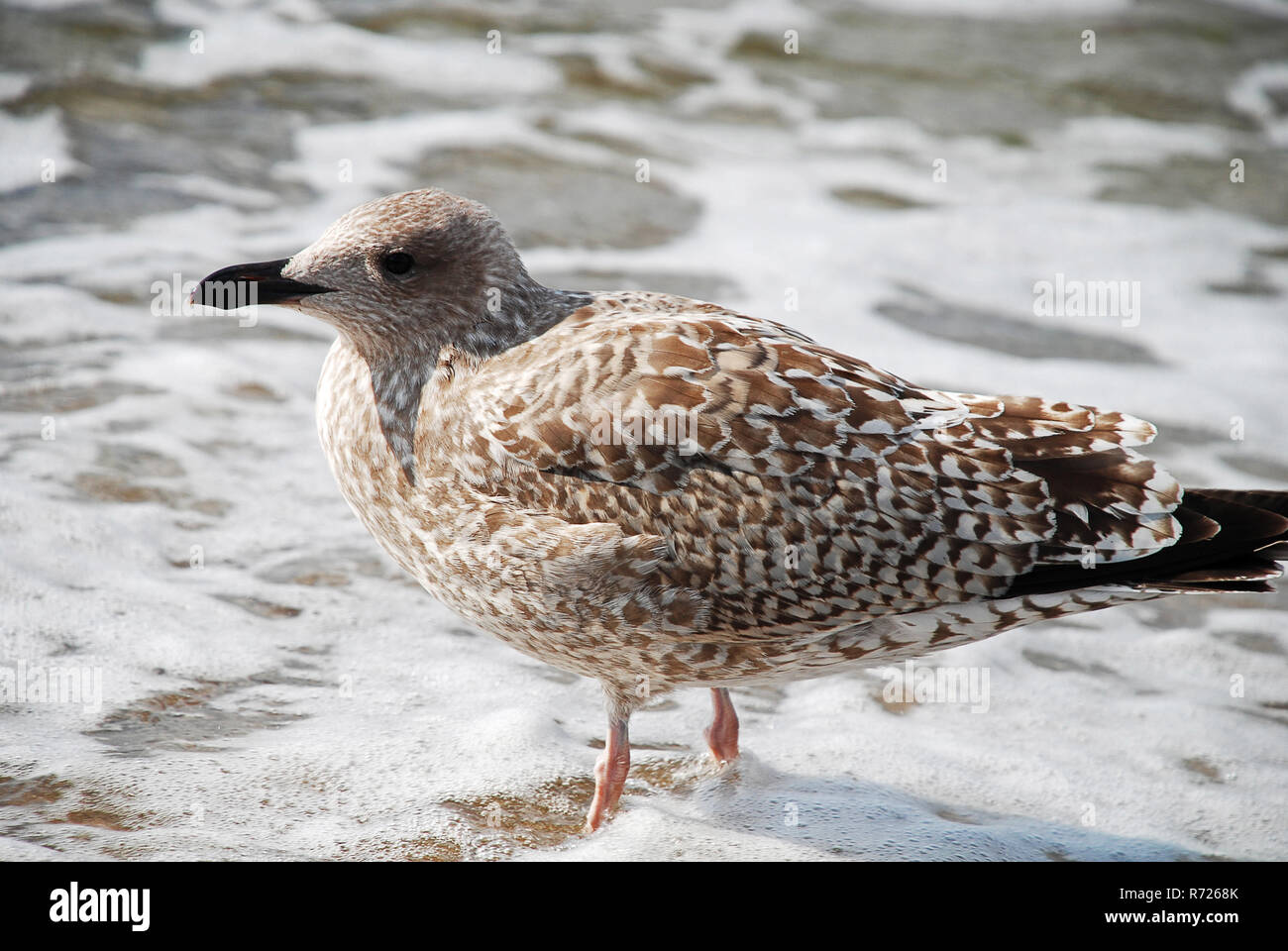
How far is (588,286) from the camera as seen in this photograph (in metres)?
8.16

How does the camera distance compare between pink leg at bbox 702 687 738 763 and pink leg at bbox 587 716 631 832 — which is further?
pink leg at bbox 702 687 738 763

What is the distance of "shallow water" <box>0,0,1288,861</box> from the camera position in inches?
182

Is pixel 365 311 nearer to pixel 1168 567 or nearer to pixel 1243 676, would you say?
pixel 1168 567

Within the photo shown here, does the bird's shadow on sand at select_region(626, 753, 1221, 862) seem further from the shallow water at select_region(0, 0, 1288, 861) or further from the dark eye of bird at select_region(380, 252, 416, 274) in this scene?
the dark eye of bird at select_region(380, 252, 416, 274)

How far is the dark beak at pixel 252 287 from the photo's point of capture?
14.0 feet

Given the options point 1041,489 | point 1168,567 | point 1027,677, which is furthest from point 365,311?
point 1027,677

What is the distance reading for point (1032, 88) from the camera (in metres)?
11.6

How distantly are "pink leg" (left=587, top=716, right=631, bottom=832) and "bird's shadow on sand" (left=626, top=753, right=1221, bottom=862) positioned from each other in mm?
185

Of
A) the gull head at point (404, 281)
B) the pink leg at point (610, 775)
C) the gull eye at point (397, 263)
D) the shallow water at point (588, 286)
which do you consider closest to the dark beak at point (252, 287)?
the gull head at point (404, 281)

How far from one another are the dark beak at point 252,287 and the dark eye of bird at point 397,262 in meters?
0.21

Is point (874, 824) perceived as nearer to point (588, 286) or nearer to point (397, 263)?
point (397, 263)

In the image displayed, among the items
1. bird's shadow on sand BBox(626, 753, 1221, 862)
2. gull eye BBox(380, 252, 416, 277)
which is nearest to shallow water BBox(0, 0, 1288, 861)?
bird's shadow on sand BBox(626, 753, 1221, 862)

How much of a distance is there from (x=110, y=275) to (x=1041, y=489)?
5839 mm

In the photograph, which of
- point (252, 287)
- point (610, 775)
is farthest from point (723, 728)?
point (252, 287)
